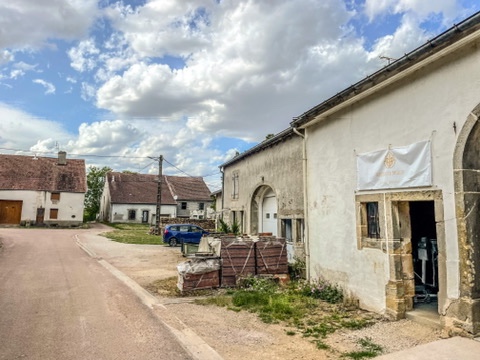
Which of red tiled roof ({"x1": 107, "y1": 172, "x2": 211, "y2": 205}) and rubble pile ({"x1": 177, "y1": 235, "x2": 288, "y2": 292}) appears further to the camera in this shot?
red tiled roof ({"x1": 107, "y1": 172, "x2": 211, "y2": 205})

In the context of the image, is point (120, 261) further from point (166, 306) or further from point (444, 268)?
point (444, 268)

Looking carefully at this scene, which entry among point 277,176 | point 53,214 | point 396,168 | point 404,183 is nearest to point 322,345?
point 404,183

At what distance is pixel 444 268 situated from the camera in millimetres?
5570

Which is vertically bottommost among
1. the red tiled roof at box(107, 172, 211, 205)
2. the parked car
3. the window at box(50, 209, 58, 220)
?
the parked car

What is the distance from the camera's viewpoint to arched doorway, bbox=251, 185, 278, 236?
13641mm

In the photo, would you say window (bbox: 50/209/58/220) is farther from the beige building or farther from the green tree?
the beige building

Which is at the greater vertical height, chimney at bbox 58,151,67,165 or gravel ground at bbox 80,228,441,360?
chimney at bbox 58,151,67,165

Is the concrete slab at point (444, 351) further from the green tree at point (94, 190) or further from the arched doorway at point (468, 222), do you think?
the green tree at point (94, 190)

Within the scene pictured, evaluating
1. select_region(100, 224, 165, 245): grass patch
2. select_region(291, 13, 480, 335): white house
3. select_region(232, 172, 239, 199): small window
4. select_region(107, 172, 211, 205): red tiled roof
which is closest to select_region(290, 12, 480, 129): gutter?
select_region(291, 13, 480, 335): white house

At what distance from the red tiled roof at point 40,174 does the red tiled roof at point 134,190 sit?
5.58 metres

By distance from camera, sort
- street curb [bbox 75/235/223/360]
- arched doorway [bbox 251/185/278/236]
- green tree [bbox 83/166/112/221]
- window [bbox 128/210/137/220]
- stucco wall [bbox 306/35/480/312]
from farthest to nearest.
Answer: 1. green tree [bbox 83/166/112/221]
2. window [bbox 128/210/137/220]
3. arched doorway [bbox 251/185/278/236]
4. stucco wall [bbox 306/35/480/312]
5. street curb [bbox 75/235/223/360]

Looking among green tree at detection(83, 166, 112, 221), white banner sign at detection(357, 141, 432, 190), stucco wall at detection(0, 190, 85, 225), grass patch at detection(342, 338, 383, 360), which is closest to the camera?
grass patch at detection(342, 338, 383, 360)

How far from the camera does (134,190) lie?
44.1 m

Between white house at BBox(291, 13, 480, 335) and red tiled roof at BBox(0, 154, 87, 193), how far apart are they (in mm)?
32524
